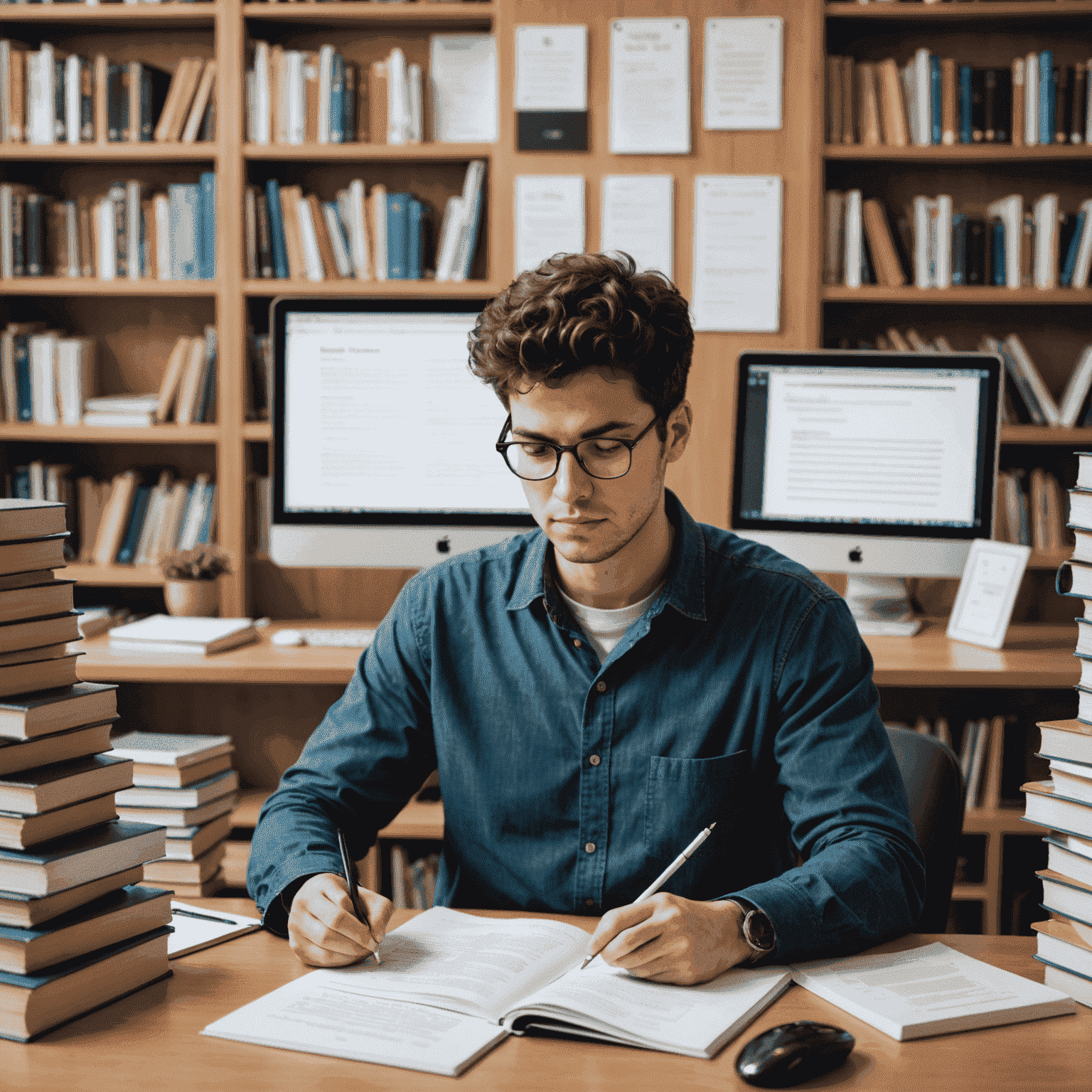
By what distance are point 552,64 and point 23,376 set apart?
1.56 metres

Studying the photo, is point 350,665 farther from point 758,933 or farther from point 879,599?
point 758,933

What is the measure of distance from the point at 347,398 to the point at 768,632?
1289 millimetres

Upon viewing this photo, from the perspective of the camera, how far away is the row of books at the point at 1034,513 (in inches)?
112

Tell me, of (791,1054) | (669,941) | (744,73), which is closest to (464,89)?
(744,73)

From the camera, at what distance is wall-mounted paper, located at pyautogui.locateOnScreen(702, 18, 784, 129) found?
8.74 ft

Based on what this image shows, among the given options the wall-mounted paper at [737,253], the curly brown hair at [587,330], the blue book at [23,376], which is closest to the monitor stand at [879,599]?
the wall-mounted paper at [737,253]

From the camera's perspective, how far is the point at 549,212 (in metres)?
2.75

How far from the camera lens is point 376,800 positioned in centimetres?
134

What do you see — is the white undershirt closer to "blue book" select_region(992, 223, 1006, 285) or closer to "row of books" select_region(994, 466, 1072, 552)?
"row of books" select_region(994, 466, 1072, 552)

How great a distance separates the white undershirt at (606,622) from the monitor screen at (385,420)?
3.11 feet

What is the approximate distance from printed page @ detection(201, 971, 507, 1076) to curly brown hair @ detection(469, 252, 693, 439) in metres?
0.66

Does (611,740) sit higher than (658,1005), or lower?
higher

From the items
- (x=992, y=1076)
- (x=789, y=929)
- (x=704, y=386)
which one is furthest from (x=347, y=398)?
(x=992, y=1076)

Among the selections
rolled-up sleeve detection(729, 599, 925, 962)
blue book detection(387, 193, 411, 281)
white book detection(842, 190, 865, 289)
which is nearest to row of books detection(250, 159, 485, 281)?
blue book detection(387, 193, 411, 281)
